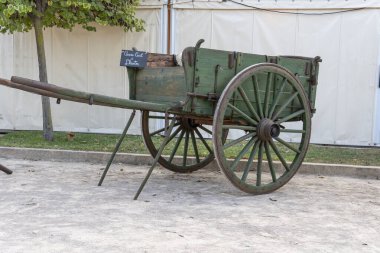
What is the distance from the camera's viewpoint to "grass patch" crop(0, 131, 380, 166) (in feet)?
23.2

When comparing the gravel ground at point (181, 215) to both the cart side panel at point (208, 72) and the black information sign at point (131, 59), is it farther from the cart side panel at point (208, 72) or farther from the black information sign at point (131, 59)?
the black information sign at point (131, 59)

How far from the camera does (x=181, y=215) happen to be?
421 centimetres

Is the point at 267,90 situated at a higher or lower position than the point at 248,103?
higher

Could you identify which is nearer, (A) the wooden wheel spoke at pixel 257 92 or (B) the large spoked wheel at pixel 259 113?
(B) the large spoked wheel at pixel 259 113

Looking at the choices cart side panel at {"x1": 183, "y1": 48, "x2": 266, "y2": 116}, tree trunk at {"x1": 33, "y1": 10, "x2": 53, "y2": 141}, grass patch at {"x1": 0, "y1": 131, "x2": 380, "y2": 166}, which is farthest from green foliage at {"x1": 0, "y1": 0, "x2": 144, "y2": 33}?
cart side panel at {"x1": 183, "y1": 48, "x2": 266, "y2": 116}

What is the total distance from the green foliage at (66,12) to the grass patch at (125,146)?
1.84 meters

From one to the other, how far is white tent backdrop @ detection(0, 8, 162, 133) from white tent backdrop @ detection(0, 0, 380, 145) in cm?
2

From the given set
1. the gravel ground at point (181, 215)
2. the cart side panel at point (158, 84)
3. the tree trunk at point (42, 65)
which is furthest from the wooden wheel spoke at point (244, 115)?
the tree trunk at point (42, 65)

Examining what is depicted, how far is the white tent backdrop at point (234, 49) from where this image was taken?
28.0 ft

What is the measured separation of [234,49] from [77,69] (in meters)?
3.12

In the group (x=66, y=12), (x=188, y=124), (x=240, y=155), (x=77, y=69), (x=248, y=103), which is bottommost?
(x=240, y=155)

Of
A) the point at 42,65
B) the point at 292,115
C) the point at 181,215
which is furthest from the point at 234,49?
the point at 181,215

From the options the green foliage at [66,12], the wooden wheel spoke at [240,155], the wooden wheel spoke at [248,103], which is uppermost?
the green foliage at [66,12]

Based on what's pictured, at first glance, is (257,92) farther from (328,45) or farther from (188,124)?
(328,45)
